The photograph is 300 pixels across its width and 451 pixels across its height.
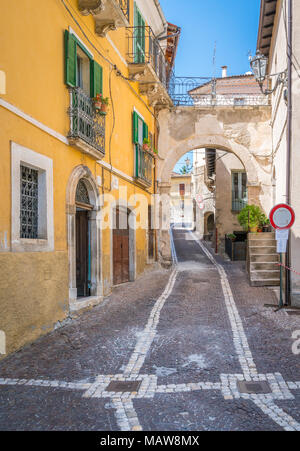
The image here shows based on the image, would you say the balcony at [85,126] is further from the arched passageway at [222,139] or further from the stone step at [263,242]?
the arched passageway at [222,139]

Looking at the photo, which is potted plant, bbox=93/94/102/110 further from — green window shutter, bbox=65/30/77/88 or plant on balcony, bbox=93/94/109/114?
green window shutter, bbox=65/30/77/88

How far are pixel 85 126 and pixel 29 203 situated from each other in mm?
2646

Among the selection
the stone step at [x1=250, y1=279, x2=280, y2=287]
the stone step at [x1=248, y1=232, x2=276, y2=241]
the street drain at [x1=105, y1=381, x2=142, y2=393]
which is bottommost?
the street drain at [x1=105, y1=381, x2=142, y2=393]

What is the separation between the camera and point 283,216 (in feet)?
28.2

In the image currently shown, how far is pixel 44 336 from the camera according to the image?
672cm

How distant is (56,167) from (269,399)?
207 inches

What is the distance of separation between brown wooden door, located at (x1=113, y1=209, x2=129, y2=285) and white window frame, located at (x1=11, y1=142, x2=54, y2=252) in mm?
4478

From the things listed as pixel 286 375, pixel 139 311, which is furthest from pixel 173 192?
pixel 286 375

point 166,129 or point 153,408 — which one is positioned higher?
point 166,129

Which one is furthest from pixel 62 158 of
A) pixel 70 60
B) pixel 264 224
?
pixel 264 224

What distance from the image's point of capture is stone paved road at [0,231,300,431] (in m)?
3.94

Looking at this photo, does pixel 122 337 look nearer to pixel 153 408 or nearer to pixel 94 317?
pixel 94 317

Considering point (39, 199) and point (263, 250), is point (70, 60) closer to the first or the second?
point (39, 199)

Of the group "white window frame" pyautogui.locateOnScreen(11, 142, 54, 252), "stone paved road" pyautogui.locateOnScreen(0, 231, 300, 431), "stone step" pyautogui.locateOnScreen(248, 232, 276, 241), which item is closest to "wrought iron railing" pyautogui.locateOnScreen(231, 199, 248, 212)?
"stone step" pyautogui.locateOnScreen(248, 232, 276, 241)
